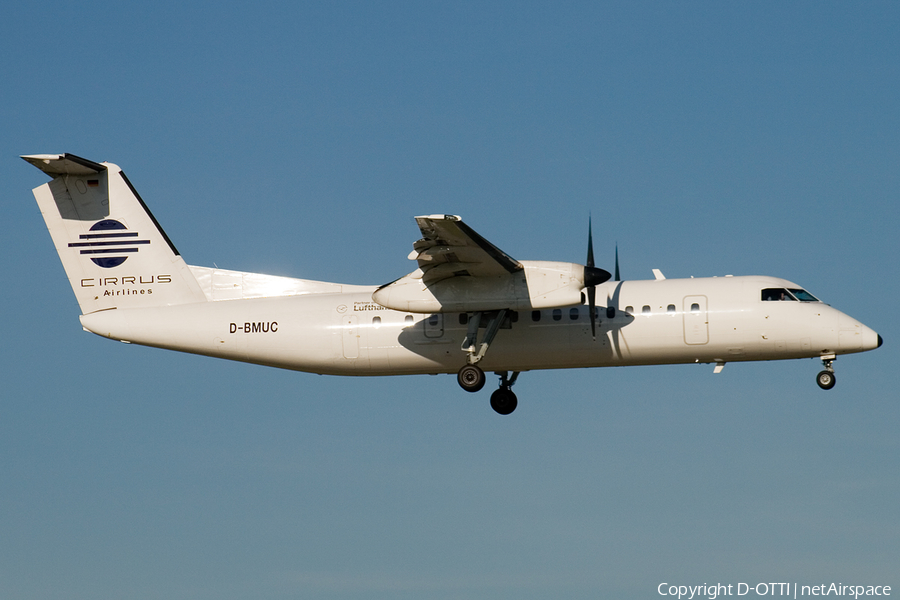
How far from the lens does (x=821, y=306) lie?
818 inches

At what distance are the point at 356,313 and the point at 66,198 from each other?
279 inches

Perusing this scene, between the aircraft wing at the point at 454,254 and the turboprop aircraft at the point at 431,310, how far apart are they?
36 mm

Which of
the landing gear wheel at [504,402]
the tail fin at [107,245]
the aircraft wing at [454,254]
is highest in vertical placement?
the tail fin at [107,245]

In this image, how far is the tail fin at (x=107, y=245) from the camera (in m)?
22.7

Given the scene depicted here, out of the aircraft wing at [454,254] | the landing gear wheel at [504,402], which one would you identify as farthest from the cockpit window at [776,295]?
the landing gear wheel at [504,402]

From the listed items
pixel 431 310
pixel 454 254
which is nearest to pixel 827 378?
pixel 454 254

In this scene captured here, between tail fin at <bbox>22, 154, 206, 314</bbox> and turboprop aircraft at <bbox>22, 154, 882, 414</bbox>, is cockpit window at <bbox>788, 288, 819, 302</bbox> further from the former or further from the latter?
tail fin at <bbox>22, 154, 206, 314</bbox>

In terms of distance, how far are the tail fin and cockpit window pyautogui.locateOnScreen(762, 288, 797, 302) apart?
11925mm

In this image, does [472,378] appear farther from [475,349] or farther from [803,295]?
[803,295]

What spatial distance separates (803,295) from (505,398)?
6.57 metres

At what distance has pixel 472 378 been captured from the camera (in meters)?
21.1

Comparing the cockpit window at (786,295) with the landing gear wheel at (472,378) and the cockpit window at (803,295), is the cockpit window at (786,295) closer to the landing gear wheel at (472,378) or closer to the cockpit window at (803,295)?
the cockpit window at (803,295)

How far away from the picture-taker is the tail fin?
2270 cm

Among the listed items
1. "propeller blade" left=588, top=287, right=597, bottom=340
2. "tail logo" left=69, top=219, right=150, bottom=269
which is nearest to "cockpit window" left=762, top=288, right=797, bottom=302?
"propeller blade" left=588, top=287, right=597, bottom=340
